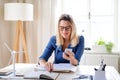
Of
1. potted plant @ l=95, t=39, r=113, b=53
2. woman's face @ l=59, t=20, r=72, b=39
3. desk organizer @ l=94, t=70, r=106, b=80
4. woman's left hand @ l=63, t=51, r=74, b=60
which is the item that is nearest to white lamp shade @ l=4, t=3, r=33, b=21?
woman's face @ l=59, t=20, r=72, b=39

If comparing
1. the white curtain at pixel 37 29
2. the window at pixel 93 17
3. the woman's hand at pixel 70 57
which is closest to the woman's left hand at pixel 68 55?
the woman's hand at pixel 70 57

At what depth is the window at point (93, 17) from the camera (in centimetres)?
414

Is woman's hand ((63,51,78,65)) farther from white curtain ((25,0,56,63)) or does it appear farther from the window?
the window

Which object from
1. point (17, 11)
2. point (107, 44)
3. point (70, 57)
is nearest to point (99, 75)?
point (70, 57)

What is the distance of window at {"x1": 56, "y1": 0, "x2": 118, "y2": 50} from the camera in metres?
4.14

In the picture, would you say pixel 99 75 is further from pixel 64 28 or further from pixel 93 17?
pixel 93 17

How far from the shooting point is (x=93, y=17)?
419 centimetres

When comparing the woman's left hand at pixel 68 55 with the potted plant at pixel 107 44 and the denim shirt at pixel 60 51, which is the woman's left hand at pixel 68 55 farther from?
A: the potted plant at pixel 107 44

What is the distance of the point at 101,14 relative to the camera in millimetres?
4160

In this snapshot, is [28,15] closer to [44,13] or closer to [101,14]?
[44,13]

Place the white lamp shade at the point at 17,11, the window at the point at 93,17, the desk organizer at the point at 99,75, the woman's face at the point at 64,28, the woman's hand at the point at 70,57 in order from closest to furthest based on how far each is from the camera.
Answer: the desk organizer at the point at 99,75 → the woman's hand at the point at 70,57 → the woman's face at the point at 64,28 → the white lamp shade at the point at 17,11 → the window at the point at 93,17

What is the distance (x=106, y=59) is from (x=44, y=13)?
1.37m

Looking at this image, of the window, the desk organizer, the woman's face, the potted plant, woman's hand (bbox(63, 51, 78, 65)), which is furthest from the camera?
the window

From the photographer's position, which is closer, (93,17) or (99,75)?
(99,75)
